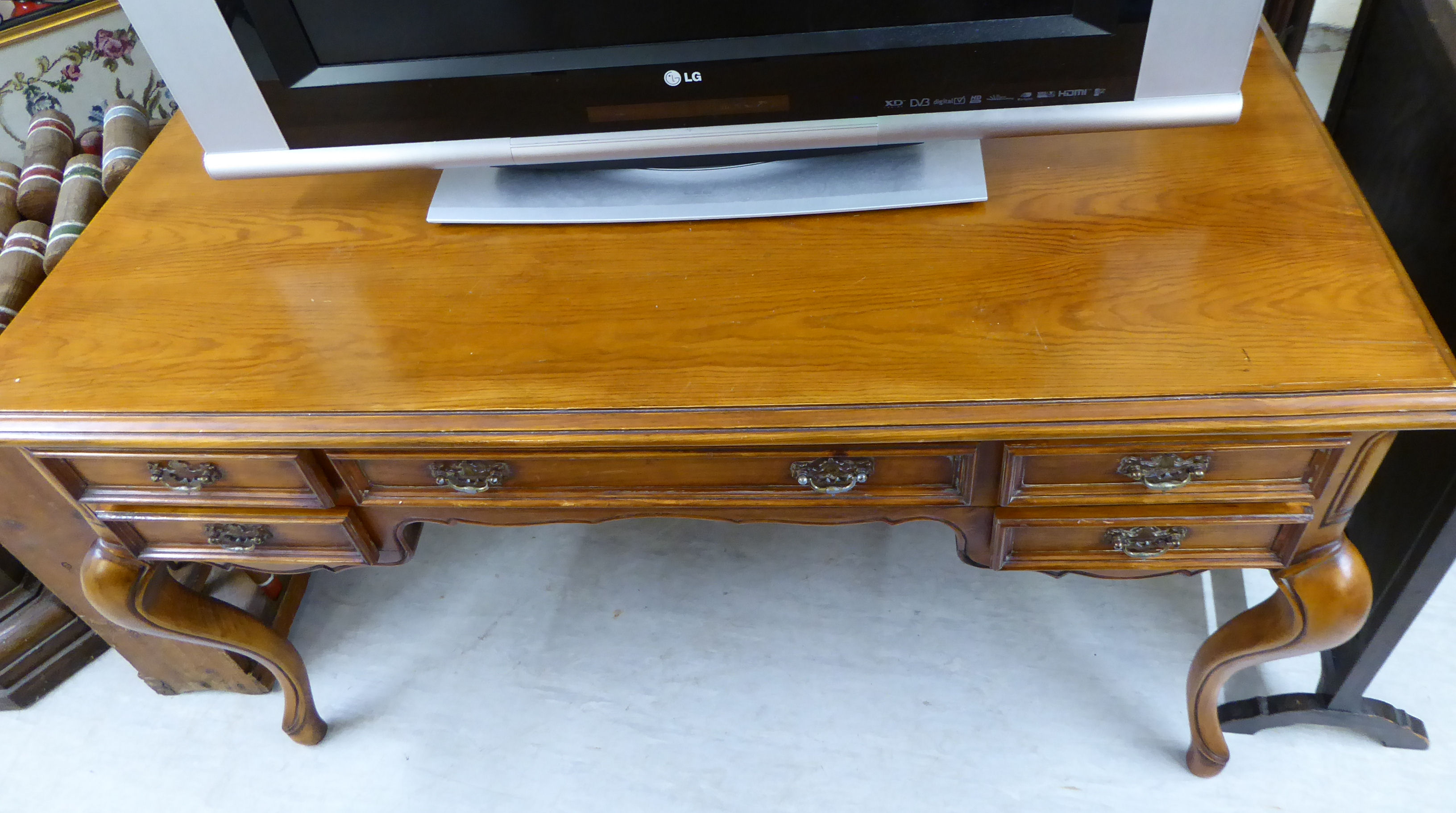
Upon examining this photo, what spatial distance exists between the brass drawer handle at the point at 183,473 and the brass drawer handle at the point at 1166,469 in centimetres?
77

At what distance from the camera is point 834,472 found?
2.57 ft

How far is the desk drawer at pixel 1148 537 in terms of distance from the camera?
781 millimetres

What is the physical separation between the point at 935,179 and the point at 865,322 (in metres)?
0.21

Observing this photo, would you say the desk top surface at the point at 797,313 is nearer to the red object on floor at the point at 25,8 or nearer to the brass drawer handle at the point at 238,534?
the brass drawer handle at the point at 238,534

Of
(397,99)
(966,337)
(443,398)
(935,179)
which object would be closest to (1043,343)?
(966,337)

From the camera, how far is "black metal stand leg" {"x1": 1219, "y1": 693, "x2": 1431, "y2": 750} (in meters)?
1.09

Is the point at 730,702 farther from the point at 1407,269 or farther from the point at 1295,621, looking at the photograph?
the point at 1407,269

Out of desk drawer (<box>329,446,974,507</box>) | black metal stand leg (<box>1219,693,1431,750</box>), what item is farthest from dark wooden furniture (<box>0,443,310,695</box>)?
black metal stand leg (<box>1219,693,1431,750</box>)

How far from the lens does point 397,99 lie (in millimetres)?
873

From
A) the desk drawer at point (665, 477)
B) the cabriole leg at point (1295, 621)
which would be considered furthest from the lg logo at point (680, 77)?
the cabriole leg at point (1295, 621)

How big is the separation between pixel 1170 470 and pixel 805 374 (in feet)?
0.99

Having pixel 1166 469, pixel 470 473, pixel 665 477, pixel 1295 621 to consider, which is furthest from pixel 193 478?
pixel 1295 621

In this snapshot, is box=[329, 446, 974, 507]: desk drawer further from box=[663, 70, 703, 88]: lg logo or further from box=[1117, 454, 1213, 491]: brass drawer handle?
box=[663, 70, 703, 88]: lg logo

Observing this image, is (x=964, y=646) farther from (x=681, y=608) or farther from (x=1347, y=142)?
(x=1347, y=142)
